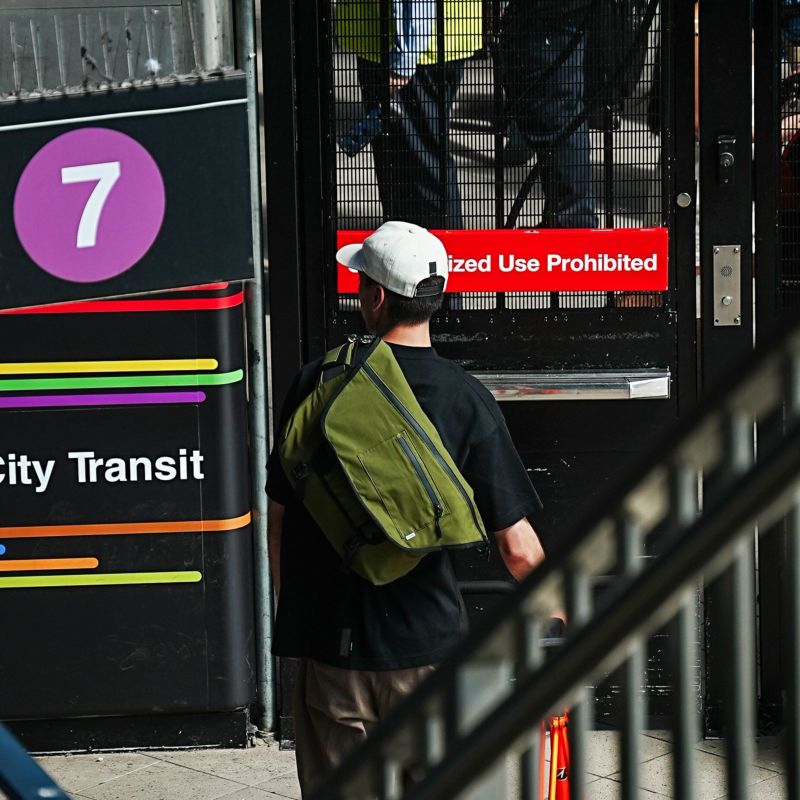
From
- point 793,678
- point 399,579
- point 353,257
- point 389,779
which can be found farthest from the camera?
point 353,257

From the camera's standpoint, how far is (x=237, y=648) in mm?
4957

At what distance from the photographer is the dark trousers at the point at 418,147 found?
16.1 ft

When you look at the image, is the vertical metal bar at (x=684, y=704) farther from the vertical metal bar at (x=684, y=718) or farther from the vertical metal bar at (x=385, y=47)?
the vertical metal bar at (x=385, y=47)

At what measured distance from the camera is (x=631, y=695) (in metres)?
1.78

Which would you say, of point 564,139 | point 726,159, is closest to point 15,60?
point 564,139

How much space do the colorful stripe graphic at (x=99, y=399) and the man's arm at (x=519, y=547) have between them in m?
1.74

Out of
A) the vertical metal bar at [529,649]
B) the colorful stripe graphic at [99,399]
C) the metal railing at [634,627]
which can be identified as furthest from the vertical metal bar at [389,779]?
the colorful stripe graphic at [99,399]

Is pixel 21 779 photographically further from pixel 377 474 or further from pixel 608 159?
pixel 608 159

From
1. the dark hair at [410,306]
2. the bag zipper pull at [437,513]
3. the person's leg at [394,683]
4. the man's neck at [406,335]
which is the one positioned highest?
the dark hair at [410,306]

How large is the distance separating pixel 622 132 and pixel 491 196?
1.62 ft

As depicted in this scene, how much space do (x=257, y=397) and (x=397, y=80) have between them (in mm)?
1184

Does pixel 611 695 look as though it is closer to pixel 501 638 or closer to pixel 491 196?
pixel 491 196

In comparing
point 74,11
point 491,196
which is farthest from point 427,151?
point 74,11

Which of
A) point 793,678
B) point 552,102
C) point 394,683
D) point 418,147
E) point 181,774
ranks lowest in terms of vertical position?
point 181,774
